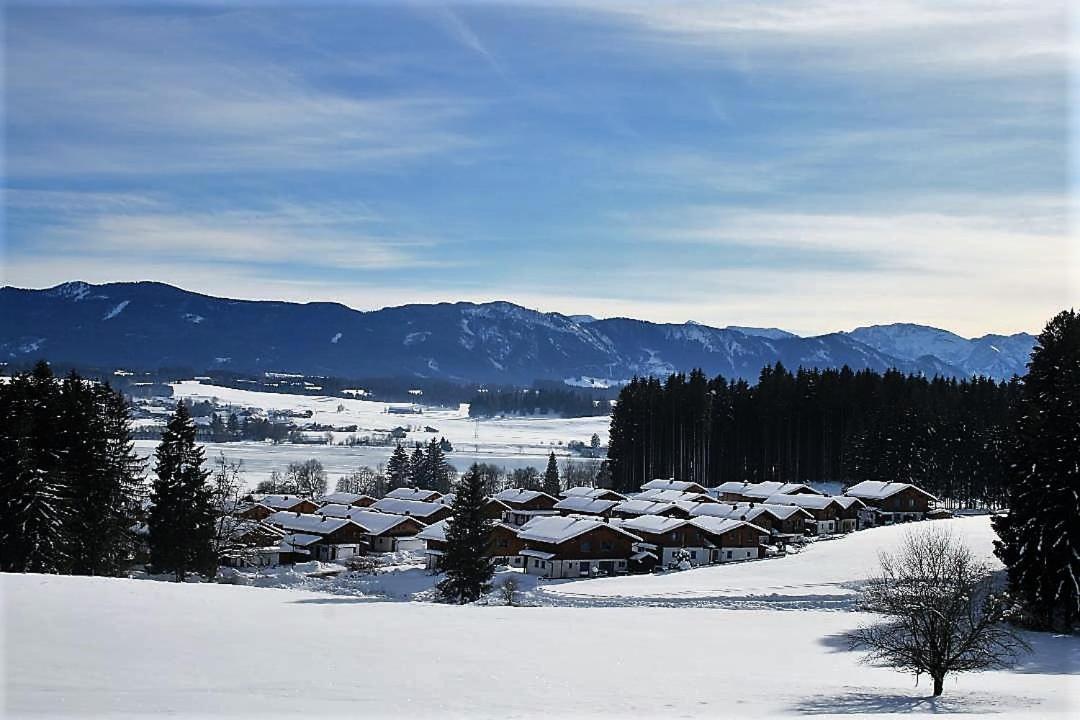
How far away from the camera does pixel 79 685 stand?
1520cm

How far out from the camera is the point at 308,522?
69500mm

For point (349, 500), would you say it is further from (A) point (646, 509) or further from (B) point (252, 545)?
(A) point (646, 509)

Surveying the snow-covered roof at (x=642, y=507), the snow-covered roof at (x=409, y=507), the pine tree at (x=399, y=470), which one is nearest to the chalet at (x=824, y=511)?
the snow-covered roof at (x=642, y=507)

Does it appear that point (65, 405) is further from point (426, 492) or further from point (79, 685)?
point (426, 492)

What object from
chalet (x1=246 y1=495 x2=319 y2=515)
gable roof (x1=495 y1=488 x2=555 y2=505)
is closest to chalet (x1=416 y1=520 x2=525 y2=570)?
gable roof (x1=495 y1=488 x2=555 y2=505)

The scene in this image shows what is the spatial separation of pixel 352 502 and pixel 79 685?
73.1 meters

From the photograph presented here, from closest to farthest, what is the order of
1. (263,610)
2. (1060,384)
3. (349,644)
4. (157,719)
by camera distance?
(157,719), (349,644), (263,610), (1060,384)

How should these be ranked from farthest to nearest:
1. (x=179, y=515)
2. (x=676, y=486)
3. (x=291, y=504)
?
1. (x=676, y=486)
2. (x=291, y=504)
3. (x=179, y=515)

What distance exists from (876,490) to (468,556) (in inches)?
1627

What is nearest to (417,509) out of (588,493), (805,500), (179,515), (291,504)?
(291,504)

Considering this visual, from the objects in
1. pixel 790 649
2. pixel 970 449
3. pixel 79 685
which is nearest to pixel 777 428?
pixel 970 449

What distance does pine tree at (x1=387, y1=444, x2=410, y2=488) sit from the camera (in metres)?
111

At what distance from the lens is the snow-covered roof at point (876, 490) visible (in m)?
68.6

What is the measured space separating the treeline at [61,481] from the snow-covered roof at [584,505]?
133 feet
